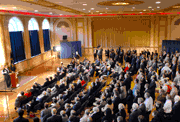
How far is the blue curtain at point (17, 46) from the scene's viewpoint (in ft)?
44.8

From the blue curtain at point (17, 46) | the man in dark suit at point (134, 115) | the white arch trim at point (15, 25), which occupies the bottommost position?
the man in dark suit at point (134, 115)

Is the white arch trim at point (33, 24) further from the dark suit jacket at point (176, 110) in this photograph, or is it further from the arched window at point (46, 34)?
the dark suit jacket at point (176, 110)

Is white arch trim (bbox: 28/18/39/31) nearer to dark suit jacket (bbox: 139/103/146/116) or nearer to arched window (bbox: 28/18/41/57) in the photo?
arched window (bbox: 28/18/41/57)

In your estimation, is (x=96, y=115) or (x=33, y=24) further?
(x=33, y=24)

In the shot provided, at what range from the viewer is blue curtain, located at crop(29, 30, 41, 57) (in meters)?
16.5

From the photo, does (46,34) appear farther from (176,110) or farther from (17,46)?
(176,110)

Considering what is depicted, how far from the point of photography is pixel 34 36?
1714 cm

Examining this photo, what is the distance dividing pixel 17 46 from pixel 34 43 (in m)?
2.95

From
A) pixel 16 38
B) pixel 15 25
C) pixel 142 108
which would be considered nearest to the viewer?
pixel 142 108

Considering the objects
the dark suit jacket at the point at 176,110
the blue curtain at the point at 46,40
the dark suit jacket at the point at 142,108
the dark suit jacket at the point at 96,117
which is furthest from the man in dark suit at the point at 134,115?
the blue curtain at the point at 46,40

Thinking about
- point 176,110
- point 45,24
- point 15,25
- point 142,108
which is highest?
point 45,24

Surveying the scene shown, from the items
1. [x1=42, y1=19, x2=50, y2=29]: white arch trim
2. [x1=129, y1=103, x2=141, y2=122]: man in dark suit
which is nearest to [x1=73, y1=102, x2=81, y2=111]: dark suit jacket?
[x1=129, y1=103, x2=141, y2=122]: man in dark suit

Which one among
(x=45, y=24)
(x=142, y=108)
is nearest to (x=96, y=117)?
(x=142, y=108)

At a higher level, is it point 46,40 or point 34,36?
point 34,36
